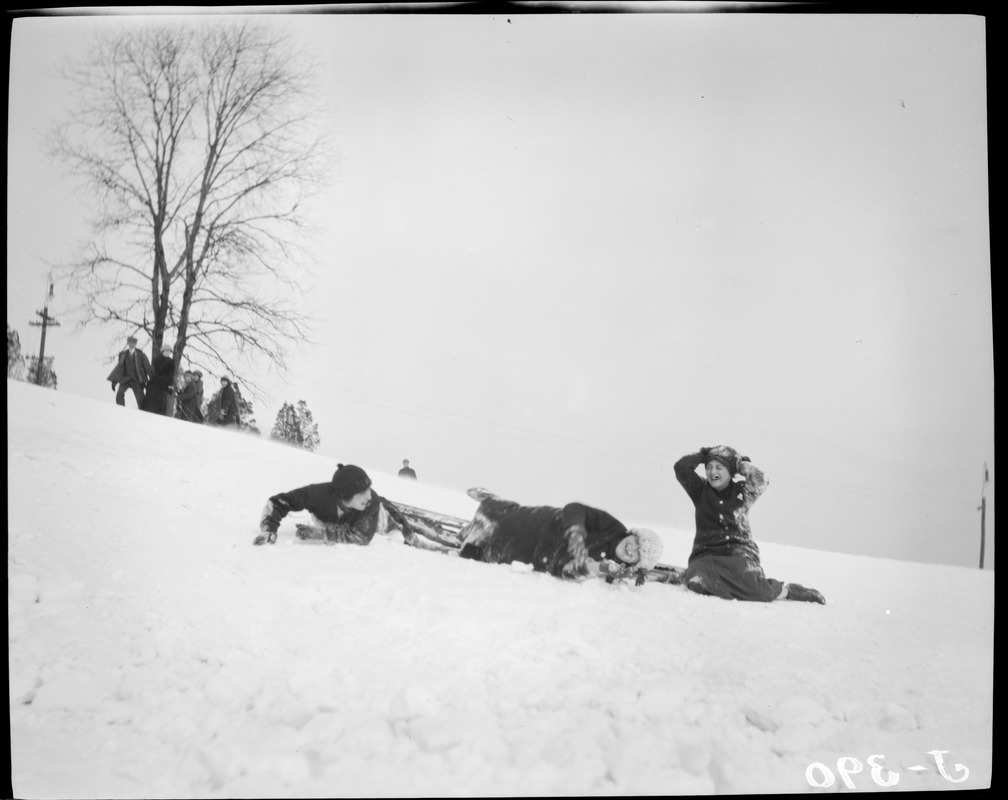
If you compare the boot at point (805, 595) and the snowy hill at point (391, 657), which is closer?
the snowy hill at point (391, 657)

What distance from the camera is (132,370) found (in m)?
2.84

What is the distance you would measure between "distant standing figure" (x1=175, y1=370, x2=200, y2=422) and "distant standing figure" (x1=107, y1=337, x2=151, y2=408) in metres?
0.14

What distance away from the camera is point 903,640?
8.92 feet

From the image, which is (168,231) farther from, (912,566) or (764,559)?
(912,566)

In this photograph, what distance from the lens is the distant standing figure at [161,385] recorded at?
9.29ft

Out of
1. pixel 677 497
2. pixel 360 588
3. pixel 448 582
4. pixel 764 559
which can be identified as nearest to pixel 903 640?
pixel 764 559

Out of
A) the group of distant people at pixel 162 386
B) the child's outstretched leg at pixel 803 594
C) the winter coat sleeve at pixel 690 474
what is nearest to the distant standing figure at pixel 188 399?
the group of distant people at pixel 162 386

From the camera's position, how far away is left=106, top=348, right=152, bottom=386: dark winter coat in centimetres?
283

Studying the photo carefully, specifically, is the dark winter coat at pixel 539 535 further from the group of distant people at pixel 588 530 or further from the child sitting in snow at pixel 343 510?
the child sitting in snow at pixel 343 510

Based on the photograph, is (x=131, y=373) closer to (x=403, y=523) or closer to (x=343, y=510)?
(x=343, y=510)

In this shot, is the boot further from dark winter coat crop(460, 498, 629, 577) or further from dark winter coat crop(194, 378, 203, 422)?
dark winter coat crop(194, 378, 203, 422)

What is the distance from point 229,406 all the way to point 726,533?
1.97 meters

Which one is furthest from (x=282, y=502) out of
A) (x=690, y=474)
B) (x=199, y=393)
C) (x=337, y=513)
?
(x=690, y=474)

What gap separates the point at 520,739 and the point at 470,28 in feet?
8.63
